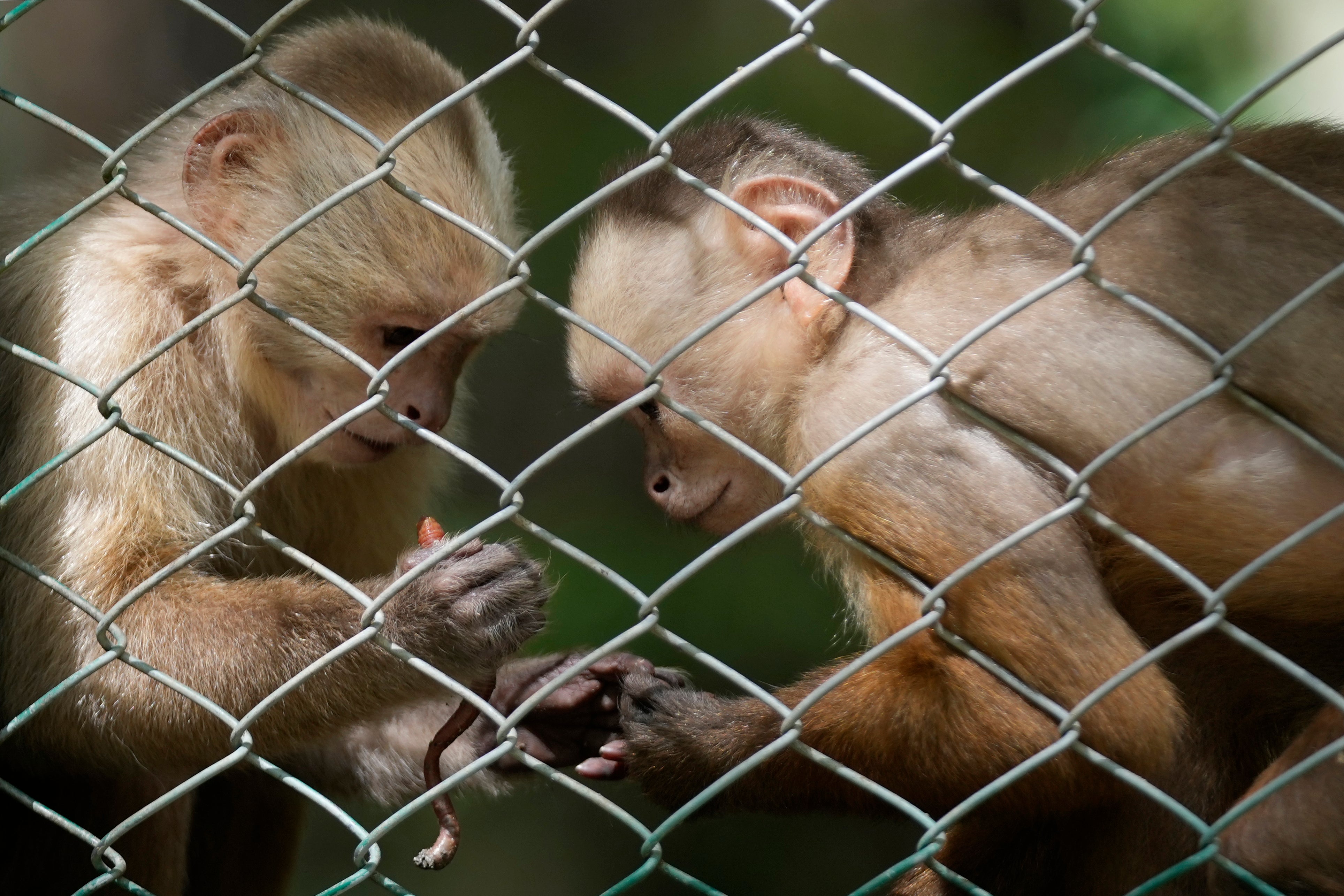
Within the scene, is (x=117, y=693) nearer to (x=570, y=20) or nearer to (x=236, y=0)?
(x=236, y=0)

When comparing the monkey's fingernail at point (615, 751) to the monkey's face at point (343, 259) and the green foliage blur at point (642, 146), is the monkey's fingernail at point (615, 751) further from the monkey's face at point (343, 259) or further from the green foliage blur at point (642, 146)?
the green foliage blur at point (642, 146)

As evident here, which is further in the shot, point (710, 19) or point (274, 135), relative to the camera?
point (710, 19)

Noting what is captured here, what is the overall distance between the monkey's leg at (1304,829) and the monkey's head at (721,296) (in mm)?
1199

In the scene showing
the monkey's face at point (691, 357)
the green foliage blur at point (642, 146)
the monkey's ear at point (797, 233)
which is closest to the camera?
the monkey's ear at point (797, 233)

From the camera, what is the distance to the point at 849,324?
2.79 meters

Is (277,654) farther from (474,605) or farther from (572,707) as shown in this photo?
(572,707)

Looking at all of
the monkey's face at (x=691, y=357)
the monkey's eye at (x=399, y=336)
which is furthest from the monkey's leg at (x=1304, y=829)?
the monkey's eye at (x=399, y=336)

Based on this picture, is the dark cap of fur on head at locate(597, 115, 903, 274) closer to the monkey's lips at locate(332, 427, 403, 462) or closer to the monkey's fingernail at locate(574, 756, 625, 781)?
the monkey's lips at locate(332, 427, 403, 462)

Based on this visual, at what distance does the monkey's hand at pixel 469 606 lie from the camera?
259cm

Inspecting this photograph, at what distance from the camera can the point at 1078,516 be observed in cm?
248

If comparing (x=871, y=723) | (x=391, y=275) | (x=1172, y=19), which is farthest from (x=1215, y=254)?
(x=1172, y=19)

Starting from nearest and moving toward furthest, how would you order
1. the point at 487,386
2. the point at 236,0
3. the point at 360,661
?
1. the point at 360,661
2. the point at 236,0
3. the point at 487,386

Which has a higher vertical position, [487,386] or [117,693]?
[117,693]

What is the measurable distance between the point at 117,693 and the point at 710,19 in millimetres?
5543
